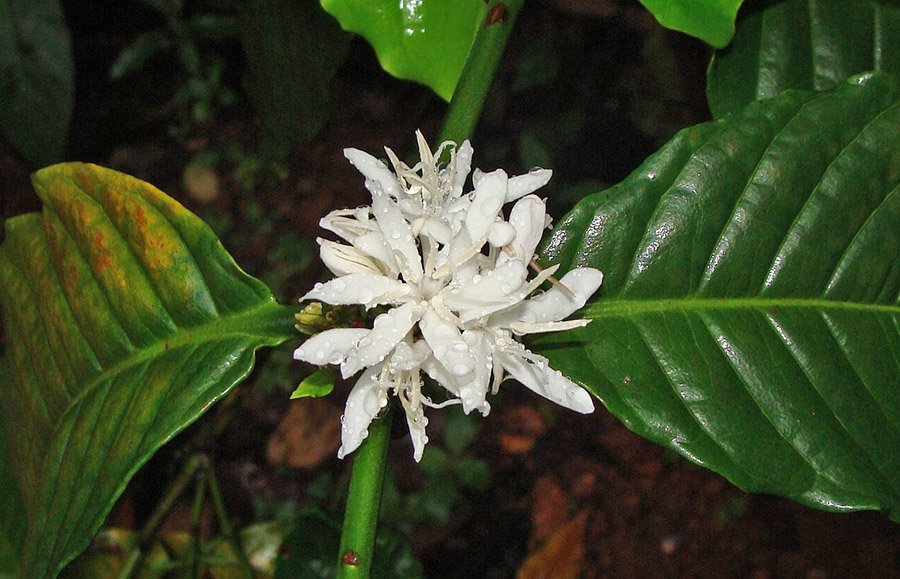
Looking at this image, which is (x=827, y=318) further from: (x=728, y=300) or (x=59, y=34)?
(x=59, y=34)

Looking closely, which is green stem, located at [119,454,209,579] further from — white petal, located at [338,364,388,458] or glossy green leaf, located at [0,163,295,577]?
white petal, located at [338,364,388,458]

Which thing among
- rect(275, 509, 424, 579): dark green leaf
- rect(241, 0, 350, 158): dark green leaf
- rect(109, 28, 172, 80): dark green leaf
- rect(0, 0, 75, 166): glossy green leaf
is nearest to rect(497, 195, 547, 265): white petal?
rect(241, 0, 350, 158): dark green leaf

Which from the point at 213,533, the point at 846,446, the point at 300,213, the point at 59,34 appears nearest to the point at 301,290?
the point at 300,213

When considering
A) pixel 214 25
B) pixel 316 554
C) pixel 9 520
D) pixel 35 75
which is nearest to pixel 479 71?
pixel 316 554

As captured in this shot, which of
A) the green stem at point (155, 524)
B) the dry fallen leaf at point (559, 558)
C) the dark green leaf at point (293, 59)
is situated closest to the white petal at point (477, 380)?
the dark green leaf at point (293, 59)

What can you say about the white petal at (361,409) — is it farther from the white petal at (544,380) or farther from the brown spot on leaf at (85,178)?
the brown spot on leaf at (85,178)

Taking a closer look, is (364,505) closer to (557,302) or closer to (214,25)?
(557,302)
